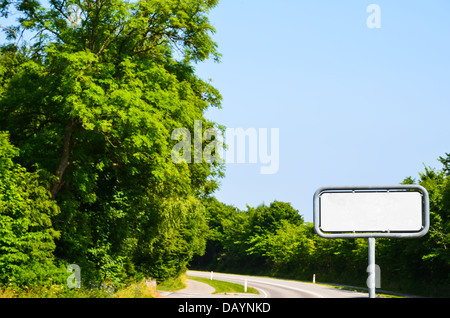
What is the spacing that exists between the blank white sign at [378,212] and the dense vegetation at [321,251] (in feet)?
98.7

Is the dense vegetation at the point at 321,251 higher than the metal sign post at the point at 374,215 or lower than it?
lower

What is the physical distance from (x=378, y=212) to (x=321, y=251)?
5185cm

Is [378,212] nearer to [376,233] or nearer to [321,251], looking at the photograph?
[376,233]

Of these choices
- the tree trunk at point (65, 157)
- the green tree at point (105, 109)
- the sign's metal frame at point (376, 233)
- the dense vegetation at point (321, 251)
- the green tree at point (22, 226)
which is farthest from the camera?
the dense vegetation at point (321, 251)

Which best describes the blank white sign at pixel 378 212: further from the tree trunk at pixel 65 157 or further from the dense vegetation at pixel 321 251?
the dense vegetation at pixel 321 251

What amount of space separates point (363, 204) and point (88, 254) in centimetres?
2210

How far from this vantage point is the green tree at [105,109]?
59.7ft

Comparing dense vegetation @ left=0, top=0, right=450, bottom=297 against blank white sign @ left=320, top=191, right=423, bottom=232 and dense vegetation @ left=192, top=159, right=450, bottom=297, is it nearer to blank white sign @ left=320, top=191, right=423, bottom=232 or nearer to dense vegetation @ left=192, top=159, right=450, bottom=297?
dense vegetation @ left=192, top=159, right=450, bottom=297

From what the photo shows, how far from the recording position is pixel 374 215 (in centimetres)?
211

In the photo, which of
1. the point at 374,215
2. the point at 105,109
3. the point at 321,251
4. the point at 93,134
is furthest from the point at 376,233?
the point at 321,251

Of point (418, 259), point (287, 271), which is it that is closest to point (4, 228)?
point (418, 259)

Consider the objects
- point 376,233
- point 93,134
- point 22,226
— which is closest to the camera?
point 376,233

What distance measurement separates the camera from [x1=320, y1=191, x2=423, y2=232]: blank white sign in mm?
2094

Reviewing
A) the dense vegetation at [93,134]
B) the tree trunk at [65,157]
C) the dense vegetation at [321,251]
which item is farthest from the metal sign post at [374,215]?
the dense vegetation at [321,251]
